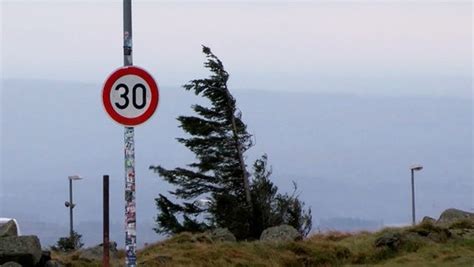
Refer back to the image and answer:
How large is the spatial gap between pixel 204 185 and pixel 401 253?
16.3 m

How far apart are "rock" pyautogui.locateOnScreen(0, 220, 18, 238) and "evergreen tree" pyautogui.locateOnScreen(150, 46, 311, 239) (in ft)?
49.6

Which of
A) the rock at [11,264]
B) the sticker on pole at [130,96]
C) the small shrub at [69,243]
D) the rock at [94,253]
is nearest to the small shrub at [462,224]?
the rock at [94,253]

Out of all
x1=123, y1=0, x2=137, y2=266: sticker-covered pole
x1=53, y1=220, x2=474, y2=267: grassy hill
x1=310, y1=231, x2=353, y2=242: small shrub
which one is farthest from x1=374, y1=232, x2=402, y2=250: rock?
x1=123, y1=0, x2=137, y2=266: sticker-covered pole

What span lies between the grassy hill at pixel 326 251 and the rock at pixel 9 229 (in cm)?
103

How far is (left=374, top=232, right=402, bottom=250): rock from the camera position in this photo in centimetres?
2191

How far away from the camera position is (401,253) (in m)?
21.5

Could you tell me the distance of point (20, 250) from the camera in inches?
651

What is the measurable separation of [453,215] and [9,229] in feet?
45.9

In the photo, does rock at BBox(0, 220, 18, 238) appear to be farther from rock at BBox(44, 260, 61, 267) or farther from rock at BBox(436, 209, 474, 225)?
rock at BBox(436, 209, 474, 225)

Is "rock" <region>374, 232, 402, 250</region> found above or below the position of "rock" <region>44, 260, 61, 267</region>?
below

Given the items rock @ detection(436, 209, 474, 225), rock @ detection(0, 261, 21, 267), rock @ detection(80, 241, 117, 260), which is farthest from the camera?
rock @ detection(436, 209, 474, 225)

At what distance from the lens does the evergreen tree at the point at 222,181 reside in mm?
34250

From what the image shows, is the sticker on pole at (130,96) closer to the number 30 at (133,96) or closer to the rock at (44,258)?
the number 30 at (133,96)

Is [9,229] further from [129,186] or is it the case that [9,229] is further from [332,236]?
[332,236]
